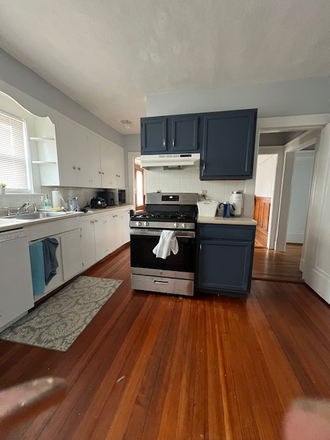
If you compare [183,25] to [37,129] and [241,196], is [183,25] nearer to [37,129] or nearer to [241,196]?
[241,196]

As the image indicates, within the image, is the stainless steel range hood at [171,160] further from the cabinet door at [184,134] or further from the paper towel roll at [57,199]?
the paper towel roll at [57,199]

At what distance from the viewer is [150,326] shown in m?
1.75

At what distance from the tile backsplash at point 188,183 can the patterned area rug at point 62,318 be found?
5.25ft

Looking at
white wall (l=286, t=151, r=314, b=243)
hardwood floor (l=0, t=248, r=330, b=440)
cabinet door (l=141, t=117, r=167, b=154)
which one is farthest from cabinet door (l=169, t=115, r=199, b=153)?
white wall (l=286, t=151, r=314, b=243)

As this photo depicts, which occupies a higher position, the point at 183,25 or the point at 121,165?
the point at 183,25

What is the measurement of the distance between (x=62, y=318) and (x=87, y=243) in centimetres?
117

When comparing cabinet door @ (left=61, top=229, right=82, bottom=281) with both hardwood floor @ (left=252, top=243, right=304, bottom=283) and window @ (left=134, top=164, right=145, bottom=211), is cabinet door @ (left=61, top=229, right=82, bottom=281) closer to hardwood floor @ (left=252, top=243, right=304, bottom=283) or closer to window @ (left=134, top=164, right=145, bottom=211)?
hardwood floor @ (left=252, top=243, right=304, bottom=283)

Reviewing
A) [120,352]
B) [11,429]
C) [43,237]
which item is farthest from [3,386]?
[43,237]

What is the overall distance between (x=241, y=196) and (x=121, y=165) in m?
3.04

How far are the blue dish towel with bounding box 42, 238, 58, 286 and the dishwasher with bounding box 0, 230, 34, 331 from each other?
19 centimetres

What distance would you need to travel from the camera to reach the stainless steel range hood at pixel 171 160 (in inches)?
89.7

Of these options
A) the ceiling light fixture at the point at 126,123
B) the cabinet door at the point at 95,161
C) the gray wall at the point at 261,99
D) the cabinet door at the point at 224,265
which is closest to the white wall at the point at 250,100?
the gray wall at the point at 261,99

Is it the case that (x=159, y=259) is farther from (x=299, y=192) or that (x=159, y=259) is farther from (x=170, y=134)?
(x=299, y=192)

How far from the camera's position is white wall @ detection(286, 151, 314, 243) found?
13.1 ft
